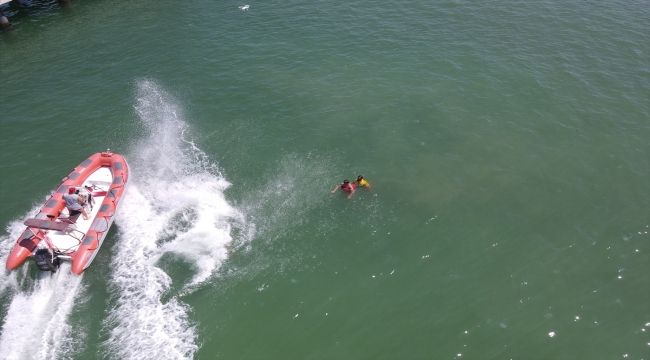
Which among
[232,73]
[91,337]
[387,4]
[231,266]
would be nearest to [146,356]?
[91,337]

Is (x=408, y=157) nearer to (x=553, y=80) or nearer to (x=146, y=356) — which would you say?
(x=553, y=80)

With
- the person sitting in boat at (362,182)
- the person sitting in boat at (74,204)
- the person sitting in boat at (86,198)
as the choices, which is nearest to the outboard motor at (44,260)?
the person sitting in boat at (74,204)

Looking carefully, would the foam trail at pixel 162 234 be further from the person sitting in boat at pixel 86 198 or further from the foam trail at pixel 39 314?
the foam trail at pixel 39 314

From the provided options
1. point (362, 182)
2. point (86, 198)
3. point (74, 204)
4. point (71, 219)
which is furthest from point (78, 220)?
point (362, 182)

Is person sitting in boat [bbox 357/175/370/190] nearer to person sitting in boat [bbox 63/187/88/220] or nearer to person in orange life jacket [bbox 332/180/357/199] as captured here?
person in orange life jacket [bbox 332/180/357/199]

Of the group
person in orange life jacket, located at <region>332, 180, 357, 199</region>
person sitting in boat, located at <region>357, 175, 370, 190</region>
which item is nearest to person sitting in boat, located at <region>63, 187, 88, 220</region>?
person in orange life jacket, located at <region>332, 180, 357, 199</region>
